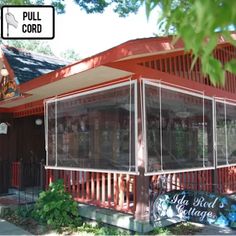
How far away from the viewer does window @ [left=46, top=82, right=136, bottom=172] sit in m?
6.10

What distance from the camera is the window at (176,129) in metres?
6.01

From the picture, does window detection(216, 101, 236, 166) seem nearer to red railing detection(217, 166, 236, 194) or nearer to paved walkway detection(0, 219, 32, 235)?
red railing detection(217, 166, 236, 194)

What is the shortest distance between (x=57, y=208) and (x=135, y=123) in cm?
244

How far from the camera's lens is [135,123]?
5.94 meters

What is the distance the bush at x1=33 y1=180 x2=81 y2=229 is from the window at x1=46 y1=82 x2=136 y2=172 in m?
0.61

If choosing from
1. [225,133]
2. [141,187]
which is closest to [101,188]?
[141,187]

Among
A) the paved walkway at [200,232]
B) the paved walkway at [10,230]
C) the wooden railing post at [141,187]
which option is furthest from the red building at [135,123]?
the paved walkway at [10,230]

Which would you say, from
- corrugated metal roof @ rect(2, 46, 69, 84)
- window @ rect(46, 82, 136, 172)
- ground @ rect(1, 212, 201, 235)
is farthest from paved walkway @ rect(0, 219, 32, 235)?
corrugated metal roof @ rect(2, 46, 69, 84)

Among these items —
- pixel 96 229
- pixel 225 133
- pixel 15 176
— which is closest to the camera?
pixel 96 229

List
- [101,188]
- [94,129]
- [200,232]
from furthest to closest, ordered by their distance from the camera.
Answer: [101,188] < [94,129] < [200,232]

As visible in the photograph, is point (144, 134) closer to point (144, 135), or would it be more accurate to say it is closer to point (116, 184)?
point (144, 135)

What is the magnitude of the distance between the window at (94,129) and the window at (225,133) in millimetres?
2636

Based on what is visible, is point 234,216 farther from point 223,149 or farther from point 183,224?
point 223,149

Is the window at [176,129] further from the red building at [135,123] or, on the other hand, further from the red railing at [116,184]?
the red railing at [116,184]
